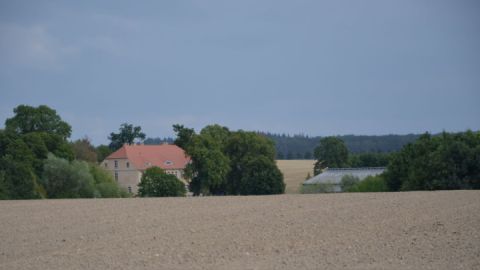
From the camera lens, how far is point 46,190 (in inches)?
2781

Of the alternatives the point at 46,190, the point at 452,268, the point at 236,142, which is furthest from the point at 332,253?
the point at 236,142

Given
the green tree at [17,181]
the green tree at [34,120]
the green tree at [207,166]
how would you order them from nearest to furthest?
the green tree at [17,181], the green tree at [207,166], the green tree at [34,120]

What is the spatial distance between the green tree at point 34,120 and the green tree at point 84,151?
22.0 m

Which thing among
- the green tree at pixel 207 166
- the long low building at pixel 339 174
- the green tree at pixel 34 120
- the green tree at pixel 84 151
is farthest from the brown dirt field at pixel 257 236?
the green tree at pixel 84 151

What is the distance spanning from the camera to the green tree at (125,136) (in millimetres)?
154750

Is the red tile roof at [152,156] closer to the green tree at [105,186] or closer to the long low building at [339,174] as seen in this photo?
the long low building at [339,174]

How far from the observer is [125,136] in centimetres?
15538

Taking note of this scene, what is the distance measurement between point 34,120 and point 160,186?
62.4ft

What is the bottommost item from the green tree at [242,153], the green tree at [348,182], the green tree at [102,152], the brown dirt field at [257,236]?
the brown dirt field at [257,236]

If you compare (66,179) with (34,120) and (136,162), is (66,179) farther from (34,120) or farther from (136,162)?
(136,162)

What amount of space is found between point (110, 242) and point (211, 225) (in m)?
4.59

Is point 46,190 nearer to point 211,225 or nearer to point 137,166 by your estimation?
point 211,225

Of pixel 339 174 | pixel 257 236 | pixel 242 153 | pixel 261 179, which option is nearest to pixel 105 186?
pixel 261 179

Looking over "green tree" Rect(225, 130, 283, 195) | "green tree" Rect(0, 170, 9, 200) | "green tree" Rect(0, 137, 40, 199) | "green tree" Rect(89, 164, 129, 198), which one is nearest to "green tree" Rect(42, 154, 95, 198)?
"green tree" Rect(89, 164, 129, 198)
